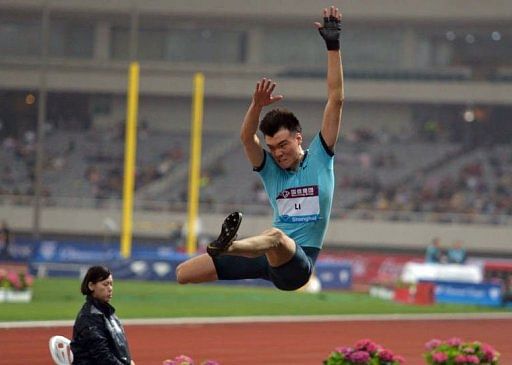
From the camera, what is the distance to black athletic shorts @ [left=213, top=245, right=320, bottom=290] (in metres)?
7.88

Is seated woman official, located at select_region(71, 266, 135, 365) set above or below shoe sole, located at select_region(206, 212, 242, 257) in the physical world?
below

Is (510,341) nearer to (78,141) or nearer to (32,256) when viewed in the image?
(32,256)

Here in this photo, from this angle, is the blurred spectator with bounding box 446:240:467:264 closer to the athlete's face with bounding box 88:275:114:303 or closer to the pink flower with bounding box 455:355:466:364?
the pink flower with bounding box 455:355:466:364

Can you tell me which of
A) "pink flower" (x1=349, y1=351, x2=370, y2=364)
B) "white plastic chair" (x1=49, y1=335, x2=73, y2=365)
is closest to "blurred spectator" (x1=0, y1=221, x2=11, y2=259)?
"white plastic chair" (x1=49, y1=335, x2=73, y2=365)

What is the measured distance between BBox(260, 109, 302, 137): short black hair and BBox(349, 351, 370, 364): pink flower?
1990 mm

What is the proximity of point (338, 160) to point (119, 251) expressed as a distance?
14.7 m

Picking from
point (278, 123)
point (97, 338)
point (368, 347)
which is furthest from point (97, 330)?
point (278, 123)

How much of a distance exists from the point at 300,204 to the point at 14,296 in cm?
1709

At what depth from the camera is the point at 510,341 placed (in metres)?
20.3

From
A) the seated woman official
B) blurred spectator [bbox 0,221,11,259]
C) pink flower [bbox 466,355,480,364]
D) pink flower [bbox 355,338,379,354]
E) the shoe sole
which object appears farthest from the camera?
blurred spectator [bbox 0,221,11,259]

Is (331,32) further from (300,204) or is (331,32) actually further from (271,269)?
(271,269)

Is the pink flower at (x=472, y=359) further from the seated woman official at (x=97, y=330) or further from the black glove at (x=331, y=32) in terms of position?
the black glove at (x=331, y=32)

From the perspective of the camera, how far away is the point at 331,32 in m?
8.38

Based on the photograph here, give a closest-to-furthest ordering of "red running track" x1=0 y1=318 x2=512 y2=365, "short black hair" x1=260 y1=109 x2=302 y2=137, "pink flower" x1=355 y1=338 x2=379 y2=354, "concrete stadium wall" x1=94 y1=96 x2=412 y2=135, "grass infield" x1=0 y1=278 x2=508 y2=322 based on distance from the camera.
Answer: "short black hair" x1=260 y1=109 x2=302 y2=137 → "pink flower" x1=355 y1=338 x2=379 y2=354 → "red running track" x1=0 y1=318 x2=512 y2=365 → "grass infield" x1=0 y1=278 x2=508 y2=322 → "concrete stadium wall" x1=94 y1=96 x2=412 y2=135
